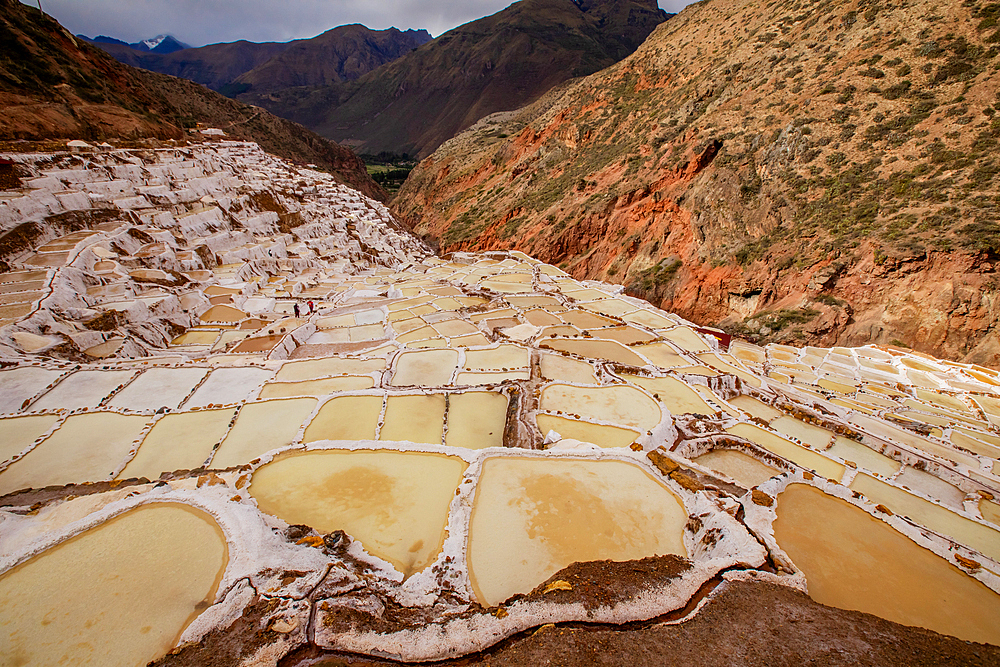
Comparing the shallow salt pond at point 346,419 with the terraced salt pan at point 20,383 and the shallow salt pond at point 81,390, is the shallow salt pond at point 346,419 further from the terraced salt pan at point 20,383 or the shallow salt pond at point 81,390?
the terraced salt pan at point 20,383

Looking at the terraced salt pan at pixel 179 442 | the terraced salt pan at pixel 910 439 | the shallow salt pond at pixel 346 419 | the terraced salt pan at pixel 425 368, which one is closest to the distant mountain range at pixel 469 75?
the terraced salt pan at pixel 425 368

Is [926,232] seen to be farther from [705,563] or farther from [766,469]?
[705,563]

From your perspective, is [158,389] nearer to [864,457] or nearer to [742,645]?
[742,645]

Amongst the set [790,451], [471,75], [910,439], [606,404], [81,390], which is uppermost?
[471,75]

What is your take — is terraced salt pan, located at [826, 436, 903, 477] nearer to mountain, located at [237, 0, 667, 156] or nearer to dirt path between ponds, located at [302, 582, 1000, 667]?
dirt path between ponds, located at [302, 582, 1000, 667]

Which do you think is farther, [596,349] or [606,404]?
[596,349]

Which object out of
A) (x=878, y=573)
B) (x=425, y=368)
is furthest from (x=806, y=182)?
(x=878, y=573)
